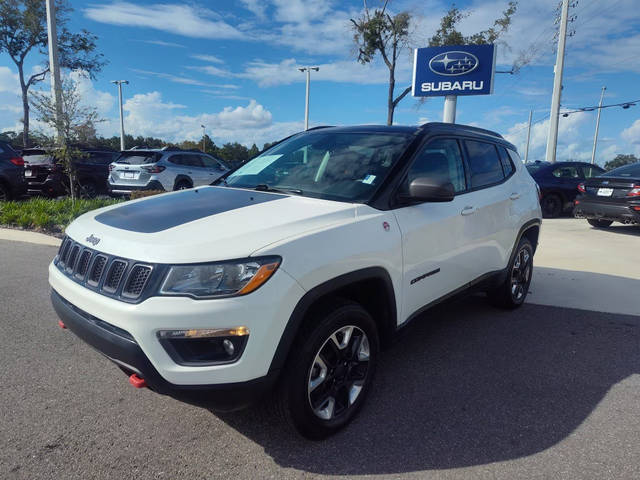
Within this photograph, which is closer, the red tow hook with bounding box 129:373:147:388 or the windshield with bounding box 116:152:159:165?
the red tow hook with bounding box 129:373:147:388

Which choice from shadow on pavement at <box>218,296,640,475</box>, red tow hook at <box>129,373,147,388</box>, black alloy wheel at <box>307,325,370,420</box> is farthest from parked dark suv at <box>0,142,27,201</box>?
black alloy wheel at <box>307,325,370,420</box>

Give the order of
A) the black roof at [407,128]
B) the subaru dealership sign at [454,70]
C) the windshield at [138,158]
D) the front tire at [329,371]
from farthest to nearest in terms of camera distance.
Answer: the subaru dealership sign at [454,70], the windshield at [138,158], the black roof at [407,128], the front tire at [329,371]

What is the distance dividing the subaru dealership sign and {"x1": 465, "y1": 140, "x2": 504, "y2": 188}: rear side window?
36.2ft

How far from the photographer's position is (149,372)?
2.09 m

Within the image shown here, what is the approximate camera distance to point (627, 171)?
966 centimetres

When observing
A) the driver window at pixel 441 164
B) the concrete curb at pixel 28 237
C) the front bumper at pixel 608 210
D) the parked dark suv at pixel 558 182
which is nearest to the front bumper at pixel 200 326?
the driver window at pixel 441 164

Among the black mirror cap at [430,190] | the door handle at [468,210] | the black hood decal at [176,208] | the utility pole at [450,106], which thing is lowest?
the door handle at [468,210]

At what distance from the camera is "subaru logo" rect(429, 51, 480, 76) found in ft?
46.4

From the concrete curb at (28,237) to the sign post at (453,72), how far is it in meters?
11.2

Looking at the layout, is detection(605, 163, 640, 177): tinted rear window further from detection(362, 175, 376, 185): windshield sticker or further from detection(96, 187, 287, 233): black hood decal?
Result: detection(96, 187, 287, 233): black hood decal

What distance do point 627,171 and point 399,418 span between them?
31.1 ft

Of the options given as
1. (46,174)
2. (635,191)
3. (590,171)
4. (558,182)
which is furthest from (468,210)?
(46,174)

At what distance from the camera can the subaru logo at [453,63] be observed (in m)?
14.1

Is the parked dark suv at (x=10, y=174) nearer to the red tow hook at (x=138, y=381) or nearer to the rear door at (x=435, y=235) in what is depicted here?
the red tow hook at (x=138, y=381)
